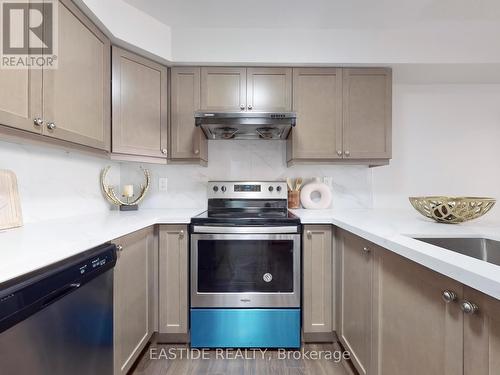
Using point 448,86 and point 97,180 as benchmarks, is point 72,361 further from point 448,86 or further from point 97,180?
point 448,86

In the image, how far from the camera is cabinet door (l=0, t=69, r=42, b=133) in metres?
0.95

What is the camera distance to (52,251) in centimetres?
80

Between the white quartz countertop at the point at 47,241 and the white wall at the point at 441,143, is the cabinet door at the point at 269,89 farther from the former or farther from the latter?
the white quartz countertop at the point at 47,241

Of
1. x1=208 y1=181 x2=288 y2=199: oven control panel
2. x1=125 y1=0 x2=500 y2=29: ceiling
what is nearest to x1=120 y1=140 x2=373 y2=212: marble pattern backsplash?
x1=208 y1=181 x2=288 y2=199: oven control panel

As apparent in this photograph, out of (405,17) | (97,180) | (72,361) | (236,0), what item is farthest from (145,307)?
(405,17)

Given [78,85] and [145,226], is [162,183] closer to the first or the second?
[145,226]

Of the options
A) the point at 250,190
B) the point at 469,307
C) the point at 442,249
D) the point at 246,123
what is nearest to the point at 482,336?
the point at 469,307

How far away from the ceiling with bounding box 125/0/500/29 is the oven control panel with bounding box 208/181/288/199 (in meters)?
1.21

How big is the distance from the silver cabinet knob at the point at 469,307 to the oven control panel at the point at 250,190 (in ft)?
4.88

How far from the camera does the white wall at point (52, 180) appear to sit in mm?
1305

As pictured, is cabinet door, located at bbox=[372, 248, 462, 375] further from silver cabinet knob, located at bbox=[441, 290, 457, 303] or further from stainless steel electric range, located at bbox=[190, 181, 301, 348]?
stainless steel electric range, located at bbox=[190, 181, 301, 348]

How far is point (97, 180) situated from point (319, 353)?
2.03 metres

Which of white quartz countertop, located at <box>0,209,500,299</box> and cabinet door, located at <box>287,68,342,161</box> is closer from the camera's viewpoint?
white quartz countertop, located at <box>0,209,500,299</box>

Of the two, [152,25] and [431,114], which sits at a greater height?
[152,25]
